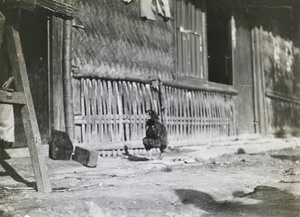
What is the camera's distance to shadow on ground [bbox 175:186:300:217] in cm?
264

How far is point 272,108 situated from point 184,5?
531 centimetres

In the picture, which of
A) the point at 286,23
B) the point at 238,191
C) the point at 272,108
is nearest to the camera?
the point at 238,191

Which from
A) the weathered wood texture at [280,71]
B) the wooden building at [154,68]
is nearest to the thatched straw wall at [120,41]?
the wooden building at [154,68]

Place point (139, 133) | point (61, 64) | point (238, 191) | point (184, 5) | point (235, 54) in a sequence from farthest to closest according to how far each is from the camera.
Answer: point (235, 54) → point (184, 5) → point (139, 133) → point (61, 64) → point (238, 191)

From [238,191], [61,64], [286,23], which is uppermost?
[286,23]

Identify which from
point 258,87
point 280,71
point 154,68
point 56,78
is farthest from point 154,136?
point 280,71

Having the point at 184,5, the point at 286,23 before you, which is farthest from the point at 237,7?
the point at 286,23

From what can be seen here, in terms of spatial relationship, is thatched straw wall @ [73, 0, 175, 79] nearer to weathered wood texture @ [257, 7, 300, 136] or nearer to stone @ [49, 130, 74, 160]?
stone @ [49, 130, 74, 160]

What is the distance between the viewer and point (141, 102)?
6.21 meters

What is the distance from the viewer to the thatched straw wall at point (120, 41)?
5418 millimetres

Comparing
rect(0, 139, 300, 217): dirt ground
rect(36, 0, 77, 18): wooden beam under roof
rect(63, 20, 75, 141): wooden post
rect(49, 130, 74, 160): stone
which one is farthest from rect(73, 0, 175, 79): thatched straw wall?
rect(0, 139, 300, 217): dirt ground

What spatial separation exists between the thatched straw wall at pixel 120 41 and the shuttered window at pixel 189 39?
17.5 inches

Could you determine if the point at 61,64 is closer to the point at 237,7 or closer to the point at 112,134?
the point at 112,134

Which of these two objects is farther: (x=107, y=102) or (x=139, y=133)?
(x=139, y=133)
